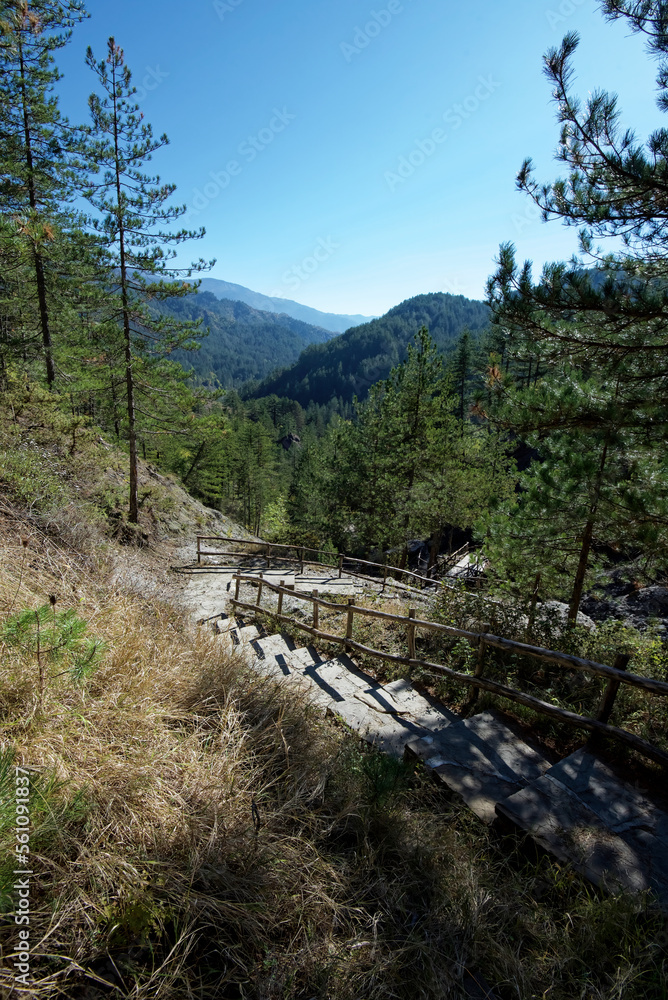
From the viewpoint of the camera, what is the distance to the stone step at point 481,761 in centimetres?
322

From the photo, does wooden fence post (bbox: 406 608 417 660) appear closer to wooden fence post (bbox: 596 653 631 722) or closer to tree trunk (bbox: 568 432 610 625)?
tree trunk (bbox: 568 432 610 625)

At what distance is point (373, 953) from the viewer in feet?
A: 6.24

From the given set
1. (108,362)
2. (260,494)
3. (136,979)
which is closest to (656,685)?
(136,979)

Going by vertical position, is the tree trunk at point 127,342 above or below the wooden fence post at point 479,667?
above

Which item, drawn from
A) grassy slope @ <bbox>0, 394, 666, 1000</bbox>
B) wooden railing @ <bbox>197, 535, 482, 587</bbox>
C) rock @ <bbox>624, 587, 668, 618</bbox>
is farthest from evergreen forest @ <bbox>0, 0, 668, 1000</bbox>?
wooden railing @ <bbox>197, 535, 482, 587</bbox>

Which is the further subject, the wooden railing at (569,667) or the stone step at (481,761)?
the wooden railing at (569,667)

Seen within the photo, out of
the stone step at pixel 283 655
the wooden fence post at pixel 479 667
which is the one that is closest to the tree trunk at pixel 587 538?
the wooden fence post at pixel 479 667

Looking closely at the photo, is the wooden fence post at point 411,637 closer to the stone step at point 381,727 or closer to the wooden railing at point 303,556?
the stone step at point 381,727

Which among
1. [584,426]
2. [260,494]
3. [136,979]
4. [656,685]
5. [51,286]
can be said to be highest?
[51,286]

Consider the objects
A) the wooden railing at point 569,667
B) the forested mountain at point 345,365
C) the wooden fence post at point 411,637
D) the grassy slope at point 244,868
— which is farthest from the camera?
the forested mountain at point 345,365

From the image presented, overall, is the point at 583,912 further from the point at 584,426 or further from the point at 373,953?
the point at 584,426

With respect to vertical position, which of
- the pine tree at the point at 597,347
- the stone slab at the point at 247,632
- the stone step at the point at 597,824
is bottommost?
the stone slab at the point at 247,632

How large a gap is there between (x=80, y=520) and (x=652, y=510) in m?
7.33

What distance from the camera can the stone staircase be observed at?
2.60 metres
